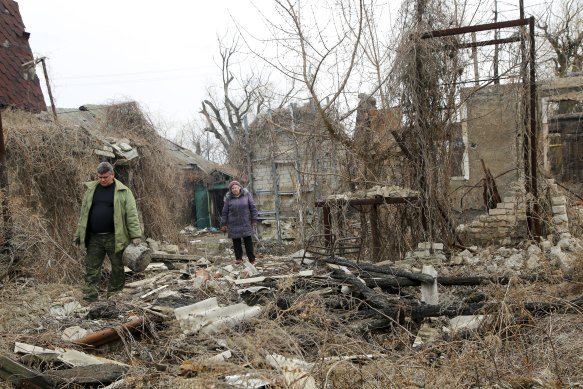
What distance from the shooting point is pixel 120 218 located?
7324 millimetres

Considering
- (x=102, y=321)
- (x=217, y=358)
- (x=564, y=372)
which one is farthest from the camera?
(x=102, y=321)

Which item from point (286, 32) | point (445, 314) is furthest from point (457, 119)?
point (445, 314)

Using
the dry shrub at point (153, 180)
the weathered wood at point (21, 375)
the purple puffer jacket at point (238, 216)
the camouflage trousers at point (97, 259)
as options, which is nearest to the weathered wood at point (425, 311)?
the weathered wood at point (21, 375)

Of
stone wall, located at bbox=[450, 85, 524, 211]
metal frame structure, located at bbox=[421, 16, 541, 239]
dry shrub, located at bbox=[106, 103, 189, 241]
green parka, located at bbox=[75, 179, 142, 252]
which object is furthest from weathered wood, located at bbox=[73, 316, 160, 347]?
stone wall, located at bbox=[450, 85, 524, 211]

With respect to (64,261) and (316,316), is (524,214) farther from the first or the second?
(64,261)

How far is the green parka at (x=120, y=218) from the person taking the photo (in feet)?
23.9

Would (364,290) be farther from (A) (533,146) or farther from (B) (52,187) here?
(B) (52,187)

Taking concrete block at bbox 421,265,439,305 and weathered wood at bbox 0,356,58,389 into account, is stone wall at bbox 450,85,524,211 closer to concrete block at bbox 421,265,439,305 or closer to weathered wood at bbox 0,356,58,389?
concrete block at bbox 421,265,439,305

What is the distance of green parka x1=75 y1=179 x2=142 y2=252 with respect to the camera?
7.30m

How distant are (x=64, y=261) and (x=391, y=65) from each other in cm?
672

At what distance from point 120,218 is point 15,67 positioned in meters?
7.96

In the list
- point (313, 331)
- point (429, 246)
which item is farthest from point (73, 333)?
point (429, 246)

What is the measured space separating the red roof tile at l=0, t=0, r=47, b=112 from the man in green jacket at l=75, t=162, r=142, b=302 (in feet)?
19.8

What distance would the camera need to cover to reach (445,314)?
5.43m
